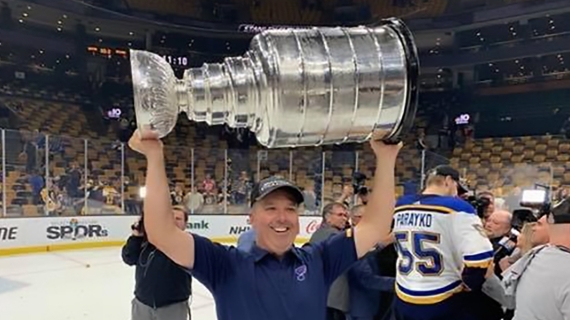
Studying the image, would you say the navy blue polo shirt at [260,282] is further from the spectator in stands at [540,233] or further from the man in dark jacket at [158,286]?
the man in dark jacket at [158,286]

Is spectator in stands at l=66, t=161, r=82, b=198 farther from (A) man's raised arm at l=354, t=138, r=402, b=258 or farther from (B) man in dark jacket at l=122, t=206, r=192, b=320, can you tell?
(A) man's raised arm at l=354, t=138, r=402, b=258

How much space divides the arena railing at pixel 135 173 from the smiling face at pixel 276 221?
6.89 metres

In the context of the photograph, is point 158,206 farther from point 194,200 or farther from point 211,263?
point 194,200

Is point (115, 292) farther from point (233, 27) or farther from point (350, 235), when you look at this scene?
point (233, 27)

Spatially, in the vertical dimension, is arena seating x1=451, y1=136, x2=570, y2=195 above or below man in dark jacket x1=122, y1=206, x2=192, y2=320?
above

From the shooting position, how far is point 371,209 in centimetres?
165

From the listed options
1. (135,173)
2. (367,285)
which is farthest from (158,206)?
(135,173)

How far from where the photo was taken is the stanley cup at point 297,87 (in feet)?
3.81

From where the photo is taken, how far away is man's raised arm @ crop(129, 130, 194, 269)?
134cm

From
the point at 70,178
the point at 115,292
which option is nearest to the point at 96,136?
the point at 70,178

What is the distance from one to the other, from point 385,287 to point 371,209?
1.60 meters

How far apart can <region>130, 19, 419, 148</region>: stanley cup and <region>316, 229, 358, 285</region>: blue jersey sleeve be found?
510mm

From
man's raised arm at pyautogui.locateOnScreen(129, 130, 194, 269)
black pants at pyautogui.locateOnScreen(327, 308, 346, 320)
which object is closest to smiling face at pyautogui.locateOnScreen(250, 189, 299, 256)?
man's raised arm at pyautogui.locateOnScreen(129, 130, 194, 269)

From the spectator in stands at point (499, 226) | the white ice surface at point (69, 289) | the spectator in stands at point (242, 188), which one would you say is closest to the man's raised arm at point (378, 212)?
the spectator in stands at point (499, 226)
